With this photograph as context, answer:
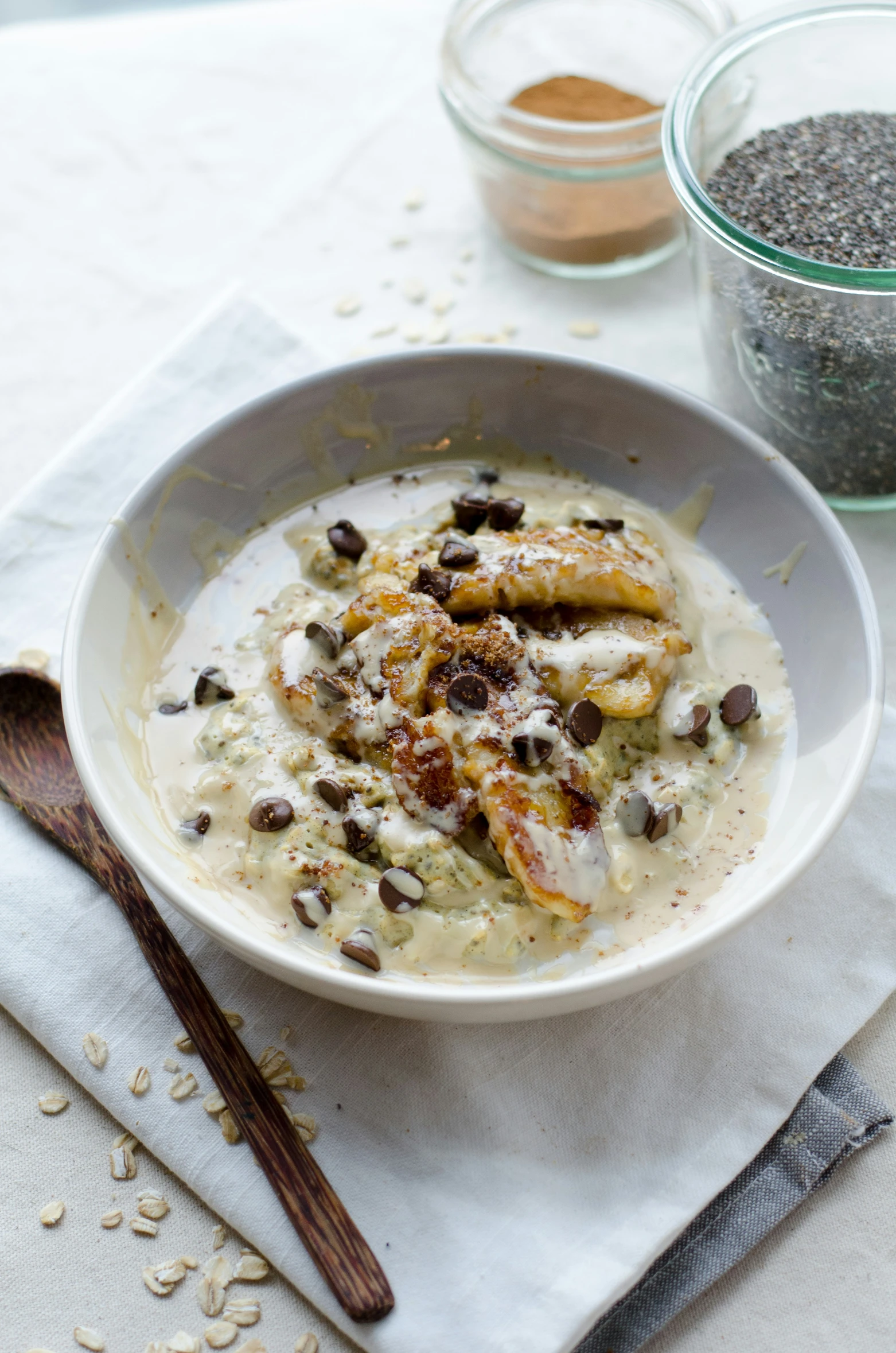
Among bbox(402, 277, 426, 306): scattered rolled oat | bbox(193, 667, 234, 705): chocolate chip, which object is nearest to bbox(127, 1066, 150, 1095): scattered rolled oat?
bbox(193, 667, 234, 705): chocolate chip

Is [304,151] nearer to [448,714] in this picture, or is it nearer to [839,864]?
[448,714]

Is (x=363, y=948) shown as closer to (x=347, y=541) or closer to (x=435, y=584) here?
(x=435, y=584)

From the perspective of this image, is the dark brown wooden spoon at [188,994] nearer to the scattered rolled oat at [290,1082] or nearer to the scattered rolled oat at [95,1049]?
the scattered rolled oat at [290,1082]

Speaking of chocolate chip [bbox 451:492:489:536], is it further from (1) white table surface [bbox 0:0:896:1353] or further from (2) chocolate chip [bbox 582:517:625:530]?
(1) white table surface [bbox 0:0:896:1353]

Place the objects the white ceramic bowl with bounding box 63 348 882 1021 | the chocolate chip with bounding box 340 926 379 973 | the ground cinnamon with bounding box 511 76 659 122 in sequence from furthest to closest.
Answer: the ground cinnamon with bounding box 511 76 659 122
the chocolate chip with bounding box 340 926 379 973
the white ceramic bowl with bounding box 63 348 882 1021

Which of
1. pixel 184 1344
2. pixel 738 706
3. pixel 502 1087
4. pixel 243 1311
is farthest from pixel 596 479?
pixel 184 1344

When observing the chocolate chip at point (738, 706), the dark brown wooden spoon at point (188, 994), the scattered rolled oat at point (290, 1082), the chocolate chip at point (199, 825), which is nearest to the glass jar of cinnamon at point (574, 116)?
the chocolate chip at point (738, 706)
